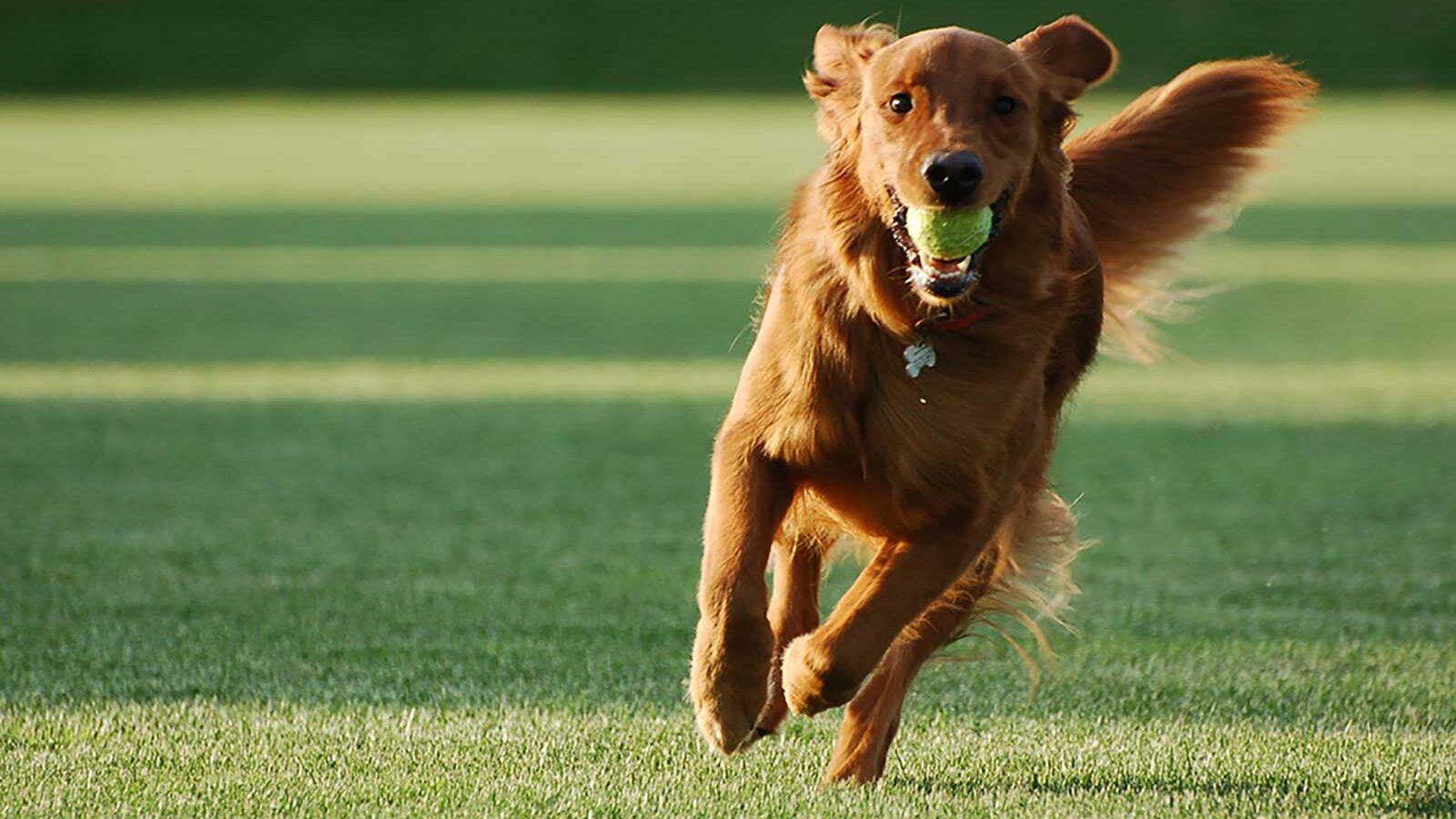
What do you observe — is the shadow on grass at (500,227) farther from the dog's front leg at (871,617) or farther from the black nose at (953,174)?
the black nose at (953,174)

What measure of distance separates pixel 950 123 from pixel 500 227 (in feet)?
42.6

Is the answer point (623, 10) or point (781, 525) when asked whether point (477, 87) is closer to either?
point (623, 10)

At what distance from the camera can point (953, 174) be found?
9.58ft

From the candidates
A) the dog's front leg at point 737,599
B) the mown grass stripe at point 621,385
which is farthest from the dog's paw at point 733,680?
the mown grass stripe at point 621,385

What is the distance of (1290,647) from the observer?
442 cm

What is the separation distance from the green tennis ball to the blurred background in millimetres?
880

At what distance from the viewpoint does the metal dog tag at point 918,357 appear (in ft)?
10.3

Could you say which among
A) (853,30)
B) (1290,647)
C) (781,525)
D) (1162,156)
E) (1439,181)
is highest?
(853,30)

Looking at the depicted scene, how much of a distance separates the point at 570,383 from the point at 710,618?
5235mm

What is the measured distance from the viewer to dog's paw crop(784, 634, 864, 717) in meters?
3.05

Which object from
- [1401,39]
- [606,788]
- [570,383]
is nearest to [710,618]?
[606,788]

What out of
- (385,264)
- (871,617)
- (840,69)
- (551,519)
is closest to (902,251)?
(840,69)

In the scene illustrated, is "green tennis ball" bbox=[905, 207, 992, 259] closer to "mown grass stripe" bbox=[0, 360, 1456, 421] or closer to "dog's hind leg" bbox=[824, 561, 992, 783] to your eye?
"dog's hind leg" bbox=[824, 561, 992, 783]

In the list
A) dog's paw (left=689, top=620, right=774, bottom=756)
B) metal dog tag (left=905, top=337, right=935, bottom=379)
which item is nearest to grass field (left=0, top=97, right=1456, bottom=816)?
dog's paw (left=689, top=620, right=774, bottom=756)
